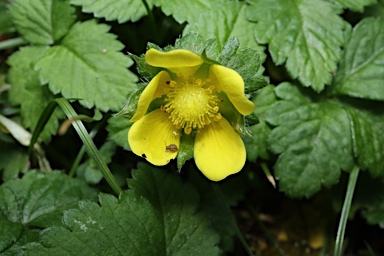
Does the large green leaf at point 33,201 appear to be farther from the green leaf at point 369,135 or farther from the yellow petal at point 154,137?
the green leaf at point 369,135

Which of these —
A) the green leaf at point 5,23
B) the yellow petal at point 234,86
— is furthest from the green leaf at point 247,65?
the green leaf at point 5,23

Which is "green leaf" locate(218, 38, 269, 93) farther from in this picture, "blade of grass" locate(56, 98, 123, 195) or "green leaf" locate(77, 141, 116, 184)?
"green leaf" locate(77, 141, 116, 184)

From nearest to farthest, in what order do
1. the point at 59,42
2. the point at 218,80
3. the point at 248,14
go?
the point at 218,80 → the point at 248,14 → the point at 59,42

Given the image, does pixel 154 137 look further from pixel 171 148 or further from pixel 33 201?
pixel 33 201

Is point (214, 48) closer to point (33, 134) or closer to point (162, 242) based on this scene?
point (162, 242)

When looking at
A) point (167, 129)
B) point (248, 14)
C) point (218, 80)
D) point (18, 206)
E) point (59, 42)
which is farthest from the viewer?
point (59, 42)

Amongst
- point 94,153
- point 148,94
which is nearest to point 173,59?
point 148,94

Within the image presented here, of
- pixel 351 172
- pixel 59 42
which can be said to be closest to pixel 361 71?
pixel 351 172
